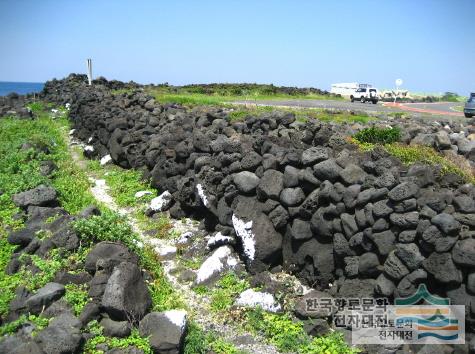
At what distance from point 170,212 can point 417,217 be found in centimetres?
684

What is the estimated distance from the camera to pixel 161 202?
12.4 m

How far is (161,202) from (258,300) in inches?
212

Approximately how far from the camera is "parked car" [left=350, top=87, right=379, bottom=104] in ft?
158

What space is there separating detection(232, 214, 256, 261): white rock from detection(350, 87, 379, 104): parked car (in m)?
41.0

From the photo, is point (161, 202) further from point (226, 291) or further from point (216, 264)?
point (226, 291)

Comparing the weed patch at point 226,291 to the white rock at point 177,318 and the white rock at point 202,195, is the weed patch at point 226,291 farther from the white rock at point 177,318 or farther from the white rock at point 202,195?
the white rock at point 202,195

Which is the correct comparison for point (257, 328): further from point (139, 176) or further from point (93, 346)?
point (139, 176)

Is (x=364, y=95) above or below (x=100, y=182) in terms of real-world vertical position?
above

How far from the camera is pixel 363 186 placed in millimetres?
7789

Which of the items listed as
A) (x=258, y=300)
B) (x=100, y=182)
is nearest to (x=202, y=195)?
(x=258, y=300)

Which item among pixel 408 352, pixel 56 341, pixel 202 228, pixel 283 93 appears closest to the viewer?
pixel 56 341

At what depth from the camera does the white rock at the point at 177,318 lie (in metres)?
6.67

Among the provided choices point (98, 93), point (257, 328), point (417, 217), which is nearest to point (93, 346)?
point (257, 328)

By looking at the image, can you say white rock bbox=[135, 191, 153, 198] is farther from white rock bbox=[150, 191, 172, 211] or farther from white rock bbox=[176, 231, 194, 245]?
white rock bbox=[176, 231, 194, 245]
